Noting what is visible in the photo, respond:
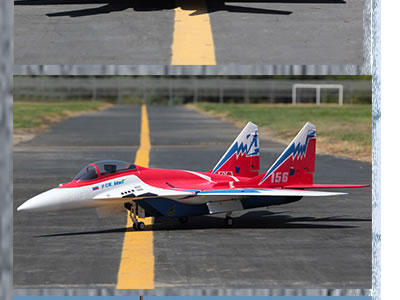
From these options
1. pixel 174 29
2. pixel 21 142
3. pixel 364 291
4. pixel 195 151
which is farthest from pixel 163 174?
pixel 21 142

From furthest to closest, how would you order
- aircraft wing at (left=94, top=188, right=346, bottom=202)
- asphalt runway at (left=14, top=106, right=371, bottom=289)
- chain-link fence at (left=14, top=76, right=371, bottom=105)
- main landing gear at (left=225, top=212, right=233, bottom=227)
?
chain-link fence at (left=14, top=76, right=371, bottom=105), main landing gear at (left=225, top=212, right=233, bottom=227), aircraft wing at (left=94, top=188, right=346, bottom=202), asphalt runway at (left=14, top=106, right=371, bottom=289)

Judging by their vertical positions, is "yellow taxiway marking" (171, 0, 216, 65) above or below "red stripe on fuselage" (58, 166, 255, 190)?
above

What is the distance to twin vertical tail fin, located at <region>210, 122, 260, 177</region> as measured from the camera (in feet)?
80.3

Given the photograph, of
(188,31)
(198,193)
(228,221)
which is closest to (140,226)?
(198,193)

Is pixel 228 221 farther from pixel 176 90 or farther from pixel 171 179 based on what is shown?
pixel 176 90

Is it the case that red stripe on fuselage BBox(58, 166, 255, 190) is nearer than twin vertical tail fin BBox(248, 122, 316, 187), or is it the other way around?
red stripe on fuselage BBox(58, 166, 255, 190)

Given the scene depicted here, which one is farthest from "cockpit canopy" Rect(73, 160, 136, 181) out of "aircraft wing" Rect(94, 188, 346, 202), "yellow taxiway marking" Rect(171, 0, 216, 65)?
"yellow taxiway marking" Rect(171, 0, 216, 65)

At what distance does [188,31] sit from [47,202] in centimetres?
582

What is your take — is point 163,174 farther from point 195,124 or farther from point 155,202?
point 195,124

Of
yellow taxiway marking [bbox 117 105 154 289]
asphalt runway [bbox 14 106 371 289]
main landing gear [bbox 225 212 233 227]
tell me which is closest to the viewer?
yellow taxiway marking [bbox 117 105 154 289]

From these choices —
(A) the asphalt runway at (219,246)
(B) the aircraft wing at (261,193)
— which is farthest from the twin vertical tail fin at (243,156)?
(B) the aircraft wing at (261,193)

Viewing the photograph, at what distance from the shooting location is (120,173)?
21734 millimetres

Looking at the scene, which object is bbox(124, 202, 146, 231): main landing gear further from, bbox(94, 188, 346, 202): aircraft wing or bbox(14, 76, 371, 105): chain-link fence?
bbox(14, 76, 371, 105): chain-link fence

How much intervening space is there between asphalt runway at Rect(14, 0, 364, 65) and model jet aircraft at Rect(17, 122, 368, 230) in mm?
3372
